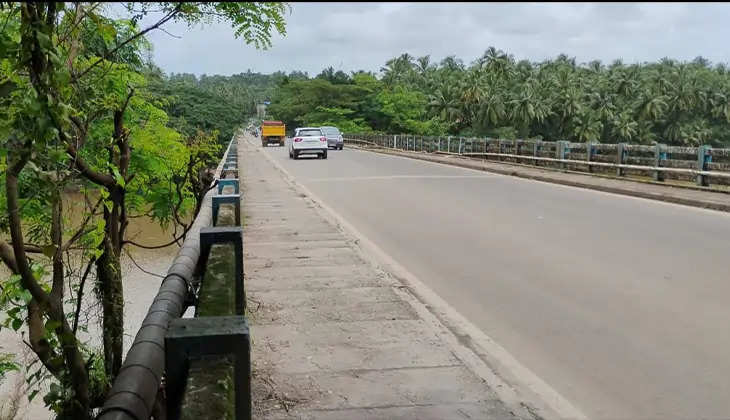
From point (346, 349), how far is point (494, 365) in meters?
1.10

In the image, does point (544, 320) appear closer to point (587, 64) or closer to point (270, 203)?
point (270, 203)

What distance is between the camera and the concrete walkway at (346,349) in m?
4.07

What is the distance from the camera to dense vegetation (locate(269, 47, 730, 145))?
249 feet

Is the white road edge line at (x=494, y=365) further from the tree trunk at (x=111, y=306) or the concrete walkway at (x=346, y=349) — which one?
the tree trunk at (x=111, y=306)

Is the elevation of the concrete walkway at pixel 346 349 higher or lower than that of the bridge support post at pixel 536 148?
lower

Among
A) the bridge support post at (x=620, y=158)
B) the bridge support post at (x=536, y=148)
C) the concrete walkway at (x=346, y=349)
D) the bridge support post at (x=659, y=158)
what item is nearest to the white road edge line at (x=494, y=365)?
the concrete walkway at (x=346, y=349)

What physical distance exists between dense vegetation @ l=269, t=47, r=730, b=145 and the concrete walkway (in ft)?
211

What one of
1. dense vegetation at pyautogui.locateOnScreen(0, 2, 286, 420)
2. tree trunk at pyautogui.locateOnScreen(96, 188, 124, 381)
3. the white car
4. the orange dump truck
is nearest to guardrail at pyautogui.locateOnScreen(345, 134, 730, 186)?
the white car

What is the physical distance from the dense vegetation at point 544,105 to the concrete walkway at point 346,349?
6421 centimetres

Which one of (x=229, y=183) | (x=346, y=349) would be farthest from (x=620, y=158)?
(x=346, y=349)

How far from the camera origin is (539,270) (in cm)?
805

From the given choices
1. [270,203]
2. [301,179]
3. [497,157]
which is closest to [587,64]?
[497,157]

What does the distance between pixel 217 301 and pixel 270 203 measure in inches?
454

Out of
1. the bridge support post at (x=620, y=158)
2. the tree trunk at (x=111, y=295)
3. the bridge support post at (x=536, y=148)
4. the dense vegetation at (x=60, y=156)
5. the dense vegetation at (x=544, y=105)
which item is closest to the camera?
the dense vegetation at (x=60, y=156)
